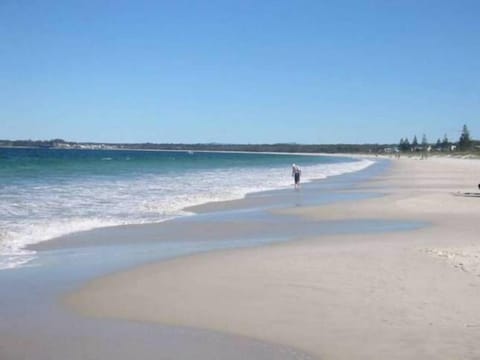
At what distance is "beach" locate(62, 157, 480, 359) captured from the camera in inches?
260

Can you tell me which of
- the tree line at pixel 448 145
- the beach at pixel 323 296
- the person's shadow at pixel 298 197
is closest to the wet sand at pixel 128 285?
the beach at pixel 323 296

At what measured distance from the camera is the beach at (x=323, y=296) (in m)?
6.61

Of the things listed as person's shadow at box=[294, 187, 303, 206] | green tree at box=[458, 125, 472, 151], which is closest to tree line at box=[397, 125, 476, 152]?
green tree at box=[458, 125, 472, 151]

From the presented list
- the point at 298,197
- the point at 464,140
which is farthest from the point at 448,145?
the point at 298,197

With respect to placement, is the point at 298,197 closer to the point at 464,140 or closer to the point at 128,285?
the point at 128,285

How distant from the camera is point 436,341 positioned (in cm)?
643

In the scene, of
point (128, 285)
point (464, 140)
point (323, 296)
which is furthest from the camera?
point (464, 140)

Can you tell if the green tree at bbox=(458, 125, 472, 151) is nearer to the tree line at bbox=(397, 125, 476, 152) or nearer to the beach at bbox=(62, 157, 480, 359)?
the tree line at bbox=(397, 125, 476, 152)

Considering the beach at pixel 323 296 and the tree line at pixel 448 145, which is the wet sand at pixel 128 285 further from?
the tree line at pixel 448 145

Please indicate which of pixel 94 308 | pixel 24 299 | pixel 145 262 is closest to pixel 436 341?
pixel 94 308

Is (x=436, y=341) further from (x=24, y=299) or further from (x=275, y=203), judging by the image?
(x=275, y=203)

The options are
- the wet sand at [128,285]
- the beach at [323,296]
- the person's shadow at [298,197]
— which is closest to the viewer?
the wet sand at [128,285]

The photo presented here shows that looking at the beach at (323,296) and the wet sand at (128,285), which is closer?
the wet sand at (128,285)

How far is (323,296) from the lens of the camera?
845 cm
